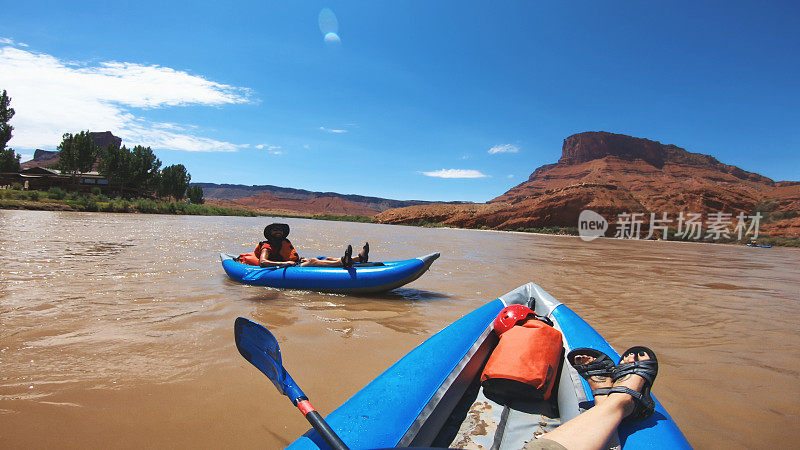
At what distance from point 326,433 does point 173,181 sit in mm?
59503

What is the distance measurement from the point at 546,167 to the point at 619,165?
3372 cm

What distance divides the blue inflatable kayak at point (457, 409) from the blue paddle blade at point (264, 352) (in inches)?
10.6

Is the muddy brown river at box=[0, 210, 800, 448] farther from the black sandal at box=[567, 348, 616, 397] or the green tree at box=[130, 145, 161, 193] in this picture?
the green tree at box=[130, 145, 161, 193]

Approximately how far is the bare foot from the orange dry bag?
0.35 meters

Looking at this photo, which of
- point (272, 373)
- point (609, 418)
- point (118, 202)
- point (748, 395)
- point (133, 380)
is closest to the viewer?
point (609, 418)

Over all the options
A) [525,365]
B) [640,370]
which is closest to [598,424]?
[640,370]

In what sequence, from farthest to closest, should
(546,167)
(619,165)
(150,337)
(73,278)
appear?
(546,167)
(619,165)
(73,278)
(150,337)

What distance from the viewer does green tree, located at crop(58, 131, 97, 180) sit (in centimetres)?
3466

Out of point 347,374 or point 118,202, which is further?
point 118,202

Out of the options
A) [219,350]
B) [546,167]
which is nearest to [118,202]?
[219,350]

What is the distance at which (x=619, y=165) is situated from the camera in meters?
79.7

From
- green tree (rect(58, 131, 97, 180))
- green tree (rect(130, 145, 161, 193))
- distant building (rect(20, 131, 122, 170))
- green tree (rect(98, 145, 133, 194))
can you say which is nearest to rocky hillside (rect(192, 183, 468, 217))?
distant building (rect(20, 131, 122, 170))

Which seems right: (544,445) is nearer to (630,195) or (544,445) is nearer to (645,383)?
(645,383)

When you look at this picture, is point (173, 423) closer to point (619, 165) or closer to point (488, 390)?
point (488, 390)
